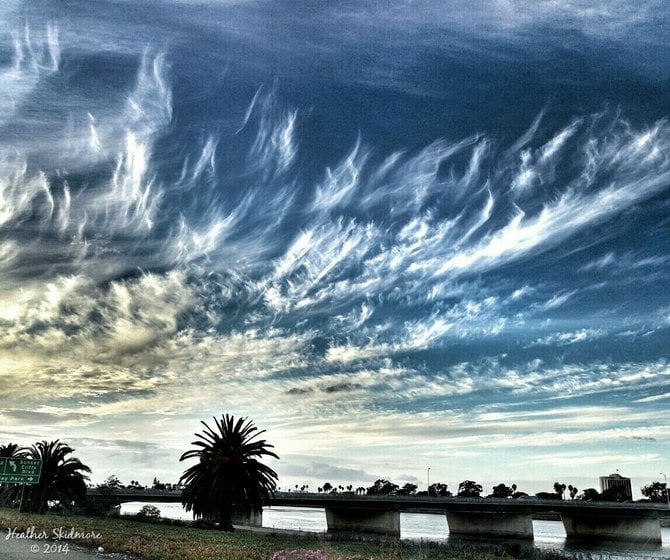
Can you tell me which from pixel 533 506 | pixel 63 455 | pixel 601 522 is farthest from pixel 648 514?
pixel 63 455

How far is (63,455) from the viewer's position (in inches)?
3664

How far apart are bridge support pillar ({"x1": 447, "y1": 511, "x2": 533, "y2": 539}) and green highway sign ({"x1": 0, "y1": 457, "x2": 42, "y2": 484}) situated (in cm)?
11642

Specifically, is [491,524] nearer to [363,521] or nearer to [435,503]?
[435,503]

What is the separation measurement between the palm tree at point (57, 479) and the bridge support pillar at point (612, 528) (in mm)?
119733

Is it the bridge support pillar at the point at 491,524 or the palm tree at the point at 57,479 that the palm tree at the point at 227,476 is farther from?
the bridge support pillar at the point at 491,524

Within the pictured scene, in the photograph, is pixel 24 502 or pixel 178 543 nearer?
pixel 178 543

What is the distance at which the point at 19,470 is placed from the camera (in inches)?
2291

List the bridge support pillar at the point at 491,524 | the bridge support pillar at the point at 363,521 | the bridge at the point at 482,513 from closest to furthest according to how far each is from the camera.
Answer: the bridge at the point at 482,513 → the bridge support pillar at the point at 363,521 → the bridge support pillar at the point at 491,524

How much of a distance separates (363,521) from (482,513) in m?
31.4

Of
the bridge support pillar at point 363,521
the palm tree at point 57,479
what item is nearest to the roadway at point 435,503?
the bridge support pillar at point 363,521

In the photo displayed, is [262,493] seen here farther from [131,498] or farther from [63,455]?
[131,498]

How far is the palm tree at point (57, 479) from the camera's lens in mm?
87625

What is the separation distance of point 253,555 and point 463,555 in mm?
13215

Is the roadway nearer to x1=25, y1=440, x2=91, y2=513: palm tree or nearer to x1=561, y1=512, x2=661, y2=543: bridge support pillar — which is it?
x1=561, y1=512, x2=661, y2=543: bridge support pillar
